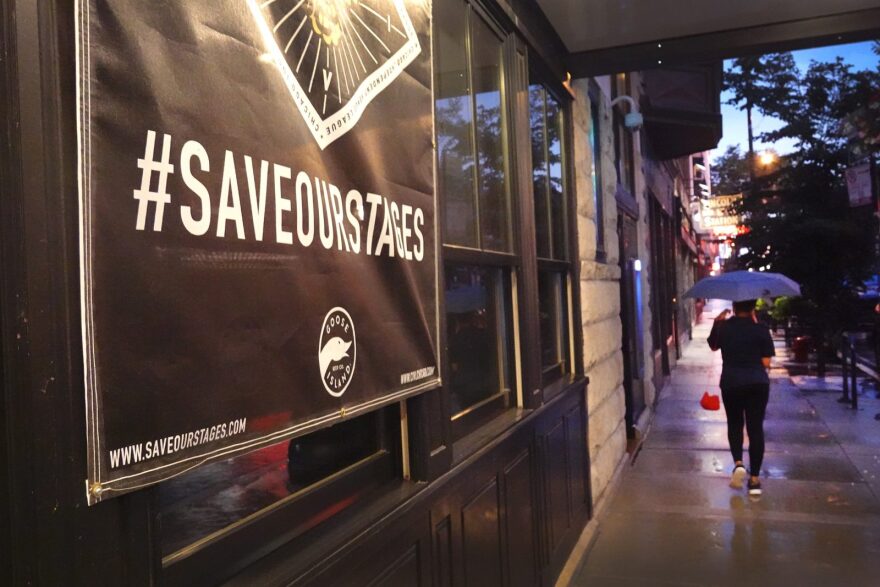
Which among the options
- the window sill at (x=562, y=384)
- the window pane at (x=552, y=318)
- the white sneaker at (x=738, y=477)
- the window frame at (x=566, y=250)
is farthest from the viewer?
the white sneaker at (x=738, y=477)

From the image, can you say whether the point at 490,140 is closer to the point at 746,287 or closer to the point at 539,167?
the point at 539,167

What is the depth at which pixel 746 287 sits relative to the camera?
21.5 ft

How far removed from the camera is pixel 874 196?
1431 centimetres

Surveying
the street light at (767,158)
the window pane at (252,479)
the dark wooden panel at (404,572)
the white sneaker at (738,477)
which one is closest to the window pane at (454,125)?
the window pane at (252,479)

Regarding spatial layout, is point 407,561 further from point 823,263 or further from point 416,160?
point 823,263

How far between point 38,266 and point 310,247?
705mm

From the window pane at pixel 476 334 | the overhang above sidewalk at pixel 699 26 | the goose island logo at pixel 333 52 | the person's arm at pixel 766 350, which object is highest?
the overhang above sidewalk at pixel 699 26

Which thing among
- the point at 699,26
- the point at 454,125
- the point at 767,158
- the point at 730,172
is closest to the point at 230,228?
the point at 454,125

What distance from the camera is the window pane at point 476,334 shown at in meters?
3.24

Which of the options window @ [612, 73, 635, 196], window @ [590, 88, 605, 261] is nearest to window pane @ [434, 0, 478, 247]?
window @ [590, 88, 605, 261]

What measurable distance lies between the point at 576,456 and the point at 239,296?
4104 millimetres

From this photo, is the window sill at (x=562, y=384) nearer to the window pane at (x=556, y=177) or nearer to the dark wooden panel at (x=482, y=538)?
the window pane at (x=556, y=177)

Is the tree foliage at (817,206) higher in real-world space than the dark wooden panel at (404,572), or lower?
higher

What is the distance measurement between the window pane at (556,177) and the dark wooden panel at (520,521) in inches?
67.8
